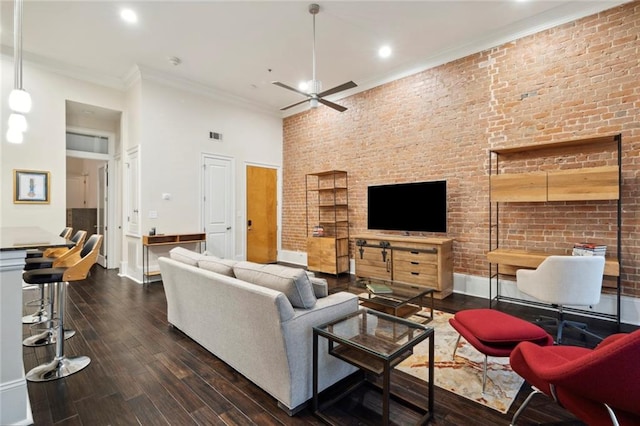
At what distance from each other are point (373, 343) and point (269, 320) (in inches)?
25.6

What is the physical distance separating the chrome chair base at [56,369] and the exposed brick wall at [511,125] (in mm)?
4488

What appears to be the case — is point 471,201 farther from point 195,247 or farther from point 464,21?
point 195,247

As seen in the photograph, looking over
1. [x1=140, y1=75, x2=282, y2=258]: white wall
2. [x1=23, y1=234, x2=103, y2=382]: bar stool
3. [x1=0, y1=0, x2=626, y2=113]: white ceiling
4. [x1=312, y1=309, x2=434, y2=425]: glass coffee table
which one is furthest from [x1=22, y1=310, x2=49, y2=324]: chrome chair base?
[x1=0, y1=0, x2=626, y2=113]: white ceiling

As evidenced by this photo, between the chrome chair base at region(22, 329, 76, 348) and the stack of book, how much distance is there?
214 inches

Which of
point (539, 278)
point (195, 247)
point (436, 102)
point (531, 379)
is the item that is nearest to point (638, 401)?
point (531, 379)

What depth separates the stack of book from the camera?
3182 millimetres

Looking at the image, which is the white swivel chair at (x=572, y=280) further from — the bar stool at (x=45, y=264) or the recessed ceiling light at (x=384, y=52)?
the bar stool at (x=45, y=264)

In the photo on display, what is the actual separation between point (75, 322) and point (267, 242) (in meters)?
4.13

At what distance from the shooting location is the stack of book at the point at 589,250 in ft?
10.4

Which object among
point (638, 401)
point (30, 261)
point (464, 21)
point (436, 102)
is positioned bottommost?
point (638, 401)

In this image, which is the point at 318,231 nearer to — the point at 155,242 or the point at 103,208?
the point at 155,242

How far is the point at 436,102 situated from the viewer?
4809 mm

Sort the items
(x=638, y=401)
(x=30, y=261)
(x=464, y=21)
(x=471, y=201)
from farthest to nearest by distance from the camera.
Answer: (x=471, y=201), (x=464, y=21), (x=30, y=261), (x=638, y=401)

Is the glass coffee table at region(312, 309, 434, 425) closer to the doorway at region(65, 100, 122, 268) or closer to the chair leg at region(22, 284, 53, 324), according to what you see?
the chair leg at region(22, 284, 53, 324)
